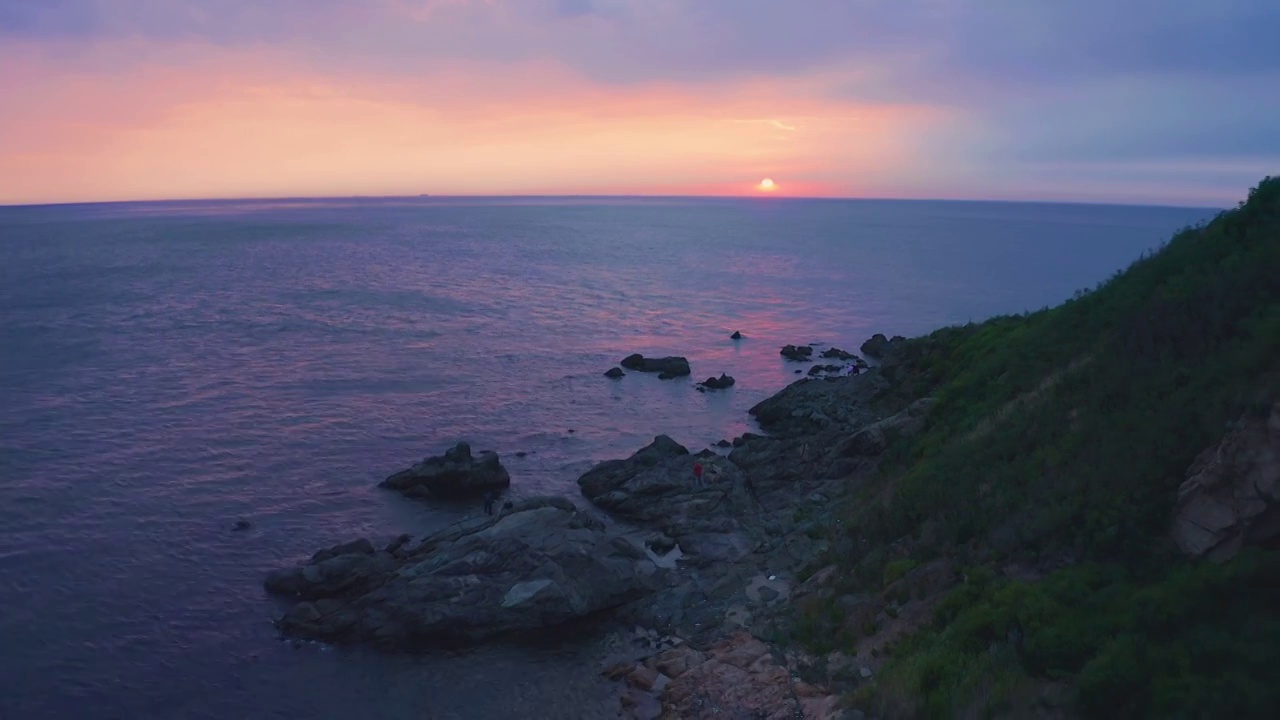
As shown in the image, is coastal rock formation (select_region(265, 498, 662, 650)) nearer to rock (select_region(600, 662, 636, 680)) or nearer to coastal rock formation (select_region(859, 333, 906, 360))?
rock (select_region(600, 662, 636, 680))

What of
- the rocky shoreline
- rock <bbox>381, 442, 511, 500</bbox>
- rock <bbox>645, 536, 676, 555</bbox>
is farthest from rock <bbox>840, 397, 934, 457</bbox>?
rock <bbox>381, 442, 511, 500</bbox>

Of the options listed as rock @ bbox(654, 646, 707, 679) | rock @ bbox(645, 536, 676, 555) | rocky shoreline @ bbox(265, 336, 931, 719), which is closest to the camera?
rocky shoreline @ bbox(265, 336, 931, 719)

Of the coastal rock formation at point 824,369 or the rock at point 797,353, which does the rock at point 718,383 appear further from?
the rock at point 797,353

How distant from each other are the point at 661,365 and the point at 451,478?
27676 mm

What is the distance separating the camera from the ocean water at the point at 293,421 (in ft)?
76.9

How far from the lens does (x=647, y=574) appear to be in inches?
1081

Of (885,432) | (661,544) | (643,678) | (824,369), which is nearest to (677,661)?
(643,678)

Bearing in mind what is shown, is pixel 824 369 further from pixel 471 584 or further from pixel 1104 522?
pixel 1104 522

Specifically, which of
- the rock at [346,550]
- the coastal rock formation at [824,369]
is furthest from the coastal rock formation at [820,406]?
the rock at [346,550]

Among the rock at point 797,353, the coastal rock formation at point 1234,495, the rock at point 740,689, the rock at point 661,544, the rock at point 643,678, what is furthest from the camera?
the rock at point 797,353

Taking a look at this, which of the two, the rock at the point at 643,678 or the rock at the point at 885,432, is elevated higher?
the rock at the point at 885,432

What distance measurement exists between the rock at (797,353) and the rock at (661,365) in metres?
10.1

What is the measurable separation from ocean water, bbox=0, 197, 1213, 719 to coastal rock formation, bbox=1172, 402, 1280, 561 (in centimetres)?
1449

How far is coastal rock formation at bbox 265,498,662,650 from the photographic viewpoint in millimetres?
24906
